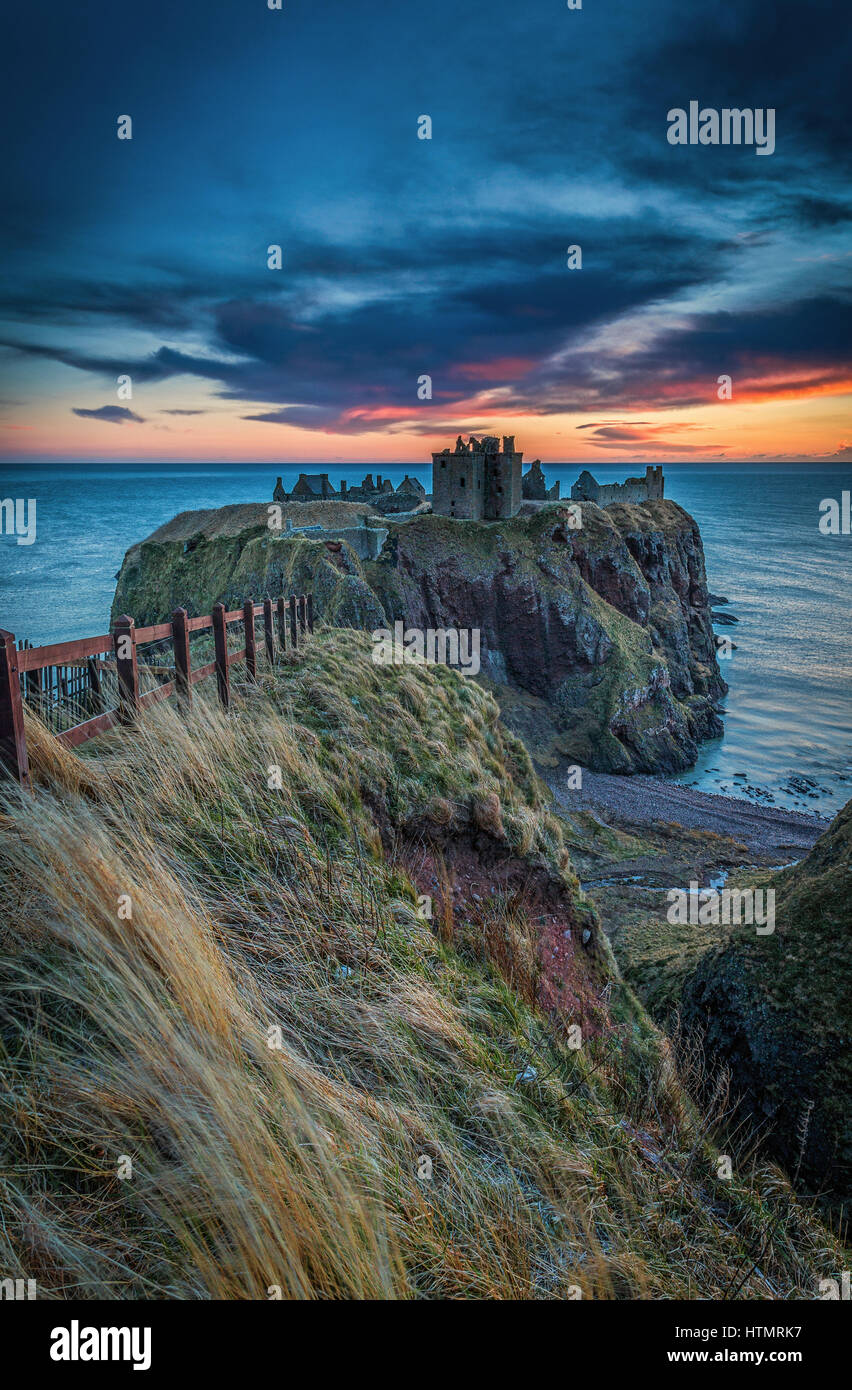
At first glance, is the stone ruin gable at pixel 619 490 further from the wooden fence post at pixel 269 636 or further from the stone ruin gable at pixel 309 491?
the wooden fence post at pixel 269 636

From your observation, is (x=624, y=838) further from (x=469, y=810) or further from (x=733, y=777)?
(x=469, y=810)

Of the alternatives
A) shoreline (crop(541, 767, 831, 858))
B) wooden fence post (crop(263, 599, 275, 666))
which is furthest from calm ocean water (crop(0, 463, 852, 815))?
wooden fence post (crop(263, 599, 275, 666))

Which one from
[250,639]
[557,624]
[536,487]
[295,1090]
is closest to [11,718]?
[295,1090]

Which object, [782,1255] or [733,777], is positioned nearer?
[782,1255]

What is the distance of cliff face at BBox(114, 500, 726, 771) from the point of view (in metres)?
47.4

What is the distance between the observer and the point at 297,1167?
259 centimetres

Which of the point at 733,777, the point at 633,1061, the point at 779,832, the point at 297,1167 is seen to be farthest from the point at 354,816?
Result: the point at 733,777

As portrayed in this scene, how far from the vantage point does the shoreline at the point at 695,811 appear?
3481 centimetres

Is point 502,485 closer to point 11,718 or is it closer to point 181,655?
point 181,655

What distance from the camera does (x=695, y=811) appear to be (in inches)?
1483

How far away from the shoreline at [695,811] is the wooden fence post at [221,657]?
1080 inches

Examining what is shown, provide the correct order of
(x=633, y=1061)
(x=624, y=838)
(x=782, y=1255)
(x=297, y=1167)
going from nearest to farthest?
(x=297, y=1167) → (x=782, y=1255) → (x=633, y=1061) → (x=624, y=838)

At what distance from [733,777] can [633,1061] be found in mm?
45535

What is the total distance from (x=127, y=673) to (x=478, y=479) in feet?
173
